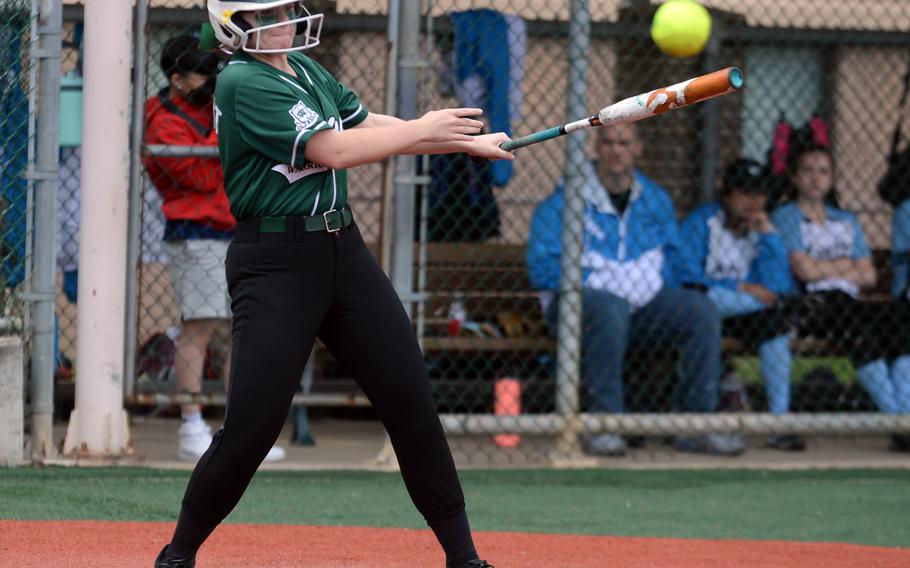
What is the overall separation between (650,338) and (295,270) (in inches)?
145

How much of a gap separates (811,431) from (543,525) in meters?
1.96

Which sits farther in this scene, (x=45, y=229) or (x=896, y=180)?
(x=896, y=180)

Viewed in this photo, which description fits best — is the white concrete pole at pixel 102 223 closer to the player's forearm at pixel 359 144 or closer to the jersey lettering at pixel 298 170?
the jersey lettering at pixel 298 170

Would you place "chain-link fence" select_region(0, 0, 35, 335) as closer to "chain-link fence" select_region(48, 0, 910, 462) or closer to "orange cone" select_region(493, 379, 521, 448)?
"chain-link fence" select_region(48, 0, 910, 462)

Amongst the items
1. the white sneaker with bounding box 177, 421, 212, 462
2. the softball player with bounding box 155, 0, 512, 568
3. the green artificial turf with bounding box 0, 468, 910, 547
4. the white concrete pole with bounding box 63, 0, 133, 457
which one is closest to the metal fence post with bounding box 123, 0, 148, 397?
the white concrete pole with bounding box 63, 0, 133, 457

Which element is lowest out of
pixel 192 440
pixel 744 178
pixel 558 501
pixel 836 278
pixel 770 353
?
pixel 558 501

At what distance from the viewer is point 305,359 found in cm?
338

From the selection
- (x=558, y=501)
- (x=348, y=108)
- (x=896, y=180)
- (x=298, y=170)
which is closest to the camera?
(x=298, y=170)

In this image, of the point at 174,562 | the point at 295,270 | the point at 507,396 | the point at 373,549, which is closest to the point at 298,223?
the point at 295,270

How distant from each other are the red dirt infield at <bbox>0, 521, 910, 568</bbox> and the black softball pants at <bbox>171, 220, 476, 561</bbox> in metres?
0.73

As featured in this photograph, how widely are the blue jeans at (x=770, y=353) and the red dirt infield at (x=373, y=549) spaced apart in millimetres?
2040

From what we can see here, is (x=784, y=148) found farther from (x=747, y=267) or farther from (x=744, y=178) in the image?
(x=747, y=267)

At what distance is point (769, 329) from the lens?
6840 mm

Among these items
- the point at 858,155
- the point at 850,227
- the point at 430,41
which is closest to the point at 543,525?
the point at 430,41
